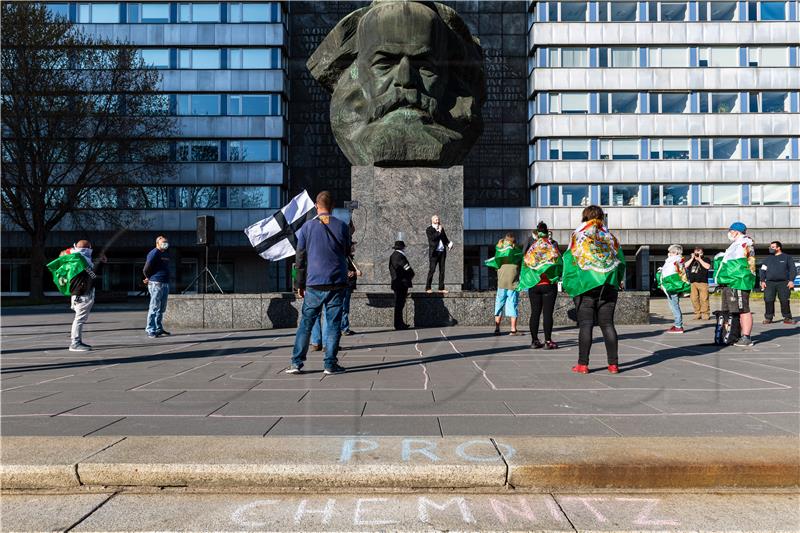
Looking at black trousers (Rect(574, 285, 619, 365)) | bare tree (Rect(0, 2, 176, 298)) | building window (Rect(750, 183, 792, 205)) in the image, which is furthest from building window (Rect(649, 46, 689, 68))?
black trousers (Rect(574, 285, 619, 365))

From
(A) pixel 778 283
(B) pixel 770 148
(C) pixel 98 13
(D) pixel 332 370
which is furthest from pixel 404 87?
(B) pixel 770 148

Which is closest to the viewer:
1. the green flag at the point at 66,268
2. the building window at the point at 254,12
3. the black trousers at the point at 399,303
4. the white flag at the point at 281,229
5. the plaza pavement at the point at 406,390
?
the plaza pavement at the point at 406,390

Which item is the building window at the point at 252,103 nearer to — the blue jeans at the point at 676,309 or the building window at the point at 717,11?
the building window at the point at 717,11

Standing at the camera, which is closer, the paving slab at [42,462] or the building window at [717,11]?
the paving slab at [42,462]

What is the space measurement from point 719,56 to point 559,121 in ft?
38.0

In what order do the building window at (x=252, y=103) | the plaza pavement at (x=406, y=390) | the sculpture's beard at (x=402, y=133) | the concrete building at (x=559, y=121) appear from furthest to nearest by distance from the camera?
the building window at (x=252, y=103) → the concrete building at (x=559, y=121) → the sculpture's beard at (x=402, y=133) → the plaza pavement at (x=406, y=390)

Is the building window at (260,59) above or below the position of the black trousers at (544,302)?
above

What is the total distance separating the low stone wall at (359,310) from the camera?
1178 centimetres

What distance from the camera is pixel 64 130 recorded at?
2708 cm

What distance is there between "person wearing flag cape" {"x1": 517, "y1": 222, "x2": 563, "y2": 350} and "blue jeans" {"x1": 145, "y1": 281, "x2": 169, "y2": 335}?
6673 millimetres

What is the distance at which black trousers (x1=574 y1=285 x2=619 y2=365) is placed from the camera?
257 inches

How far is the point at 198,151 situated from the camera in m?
40.7

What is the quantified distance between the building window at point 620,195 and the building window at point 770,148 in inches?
323

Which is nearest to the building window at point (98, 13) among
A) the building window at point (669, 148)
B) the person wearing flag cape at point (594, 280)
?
the building window at point (669, 148)
